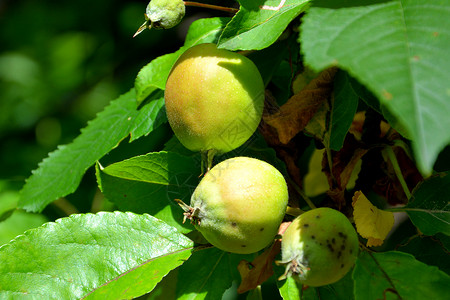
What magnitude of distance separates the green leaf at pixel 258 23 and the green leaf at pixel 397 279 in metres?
0.45

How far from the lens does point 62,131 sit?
286cm

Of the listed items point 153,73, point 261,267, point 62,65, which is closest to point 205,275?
point 261,267

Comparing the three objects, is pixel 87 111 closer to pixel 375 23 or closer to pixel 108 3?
pixel 108 3

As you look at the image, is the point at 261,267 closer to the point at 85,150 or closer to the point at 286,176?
the point at 286,176

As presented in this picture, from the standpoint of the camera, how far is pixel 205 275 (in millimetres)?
1211

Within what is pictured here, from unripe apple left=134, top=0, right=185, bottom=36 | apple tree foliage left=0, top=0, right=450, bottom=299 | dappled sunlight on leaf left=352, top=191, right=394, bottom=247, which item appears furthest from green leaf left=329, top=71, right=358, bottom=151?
unripe apple left=134, top=0, right=185, bottom=36

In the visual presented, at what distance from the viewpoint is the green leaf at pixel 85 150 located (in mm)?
1337

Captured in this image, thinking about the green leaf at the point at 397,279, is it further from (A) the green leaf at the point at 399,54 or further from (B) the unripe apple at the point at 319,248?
(A) the green leaf at the point at 399,54

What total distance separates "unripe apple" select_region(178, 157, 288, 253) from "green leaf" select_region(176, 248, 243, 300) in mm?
268

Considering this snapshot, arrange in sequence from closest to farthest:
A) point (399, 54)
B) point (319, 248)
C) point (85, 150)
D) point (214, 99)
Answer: point (399, 54) < point (319, 248) < point (214, 99) < point (85, 150)

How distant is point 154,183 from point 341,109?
1.46 feet

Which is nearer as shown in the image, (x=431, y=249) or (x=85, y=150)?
(x=431, y=249)

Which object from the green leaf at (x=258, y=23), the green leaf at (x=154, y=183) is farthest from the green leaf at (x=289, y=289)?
the green leaf at (x=258, y=23)

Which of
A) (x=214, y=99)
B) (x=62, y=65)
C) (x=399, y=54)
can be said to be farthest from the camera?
(x=62, y=65)
